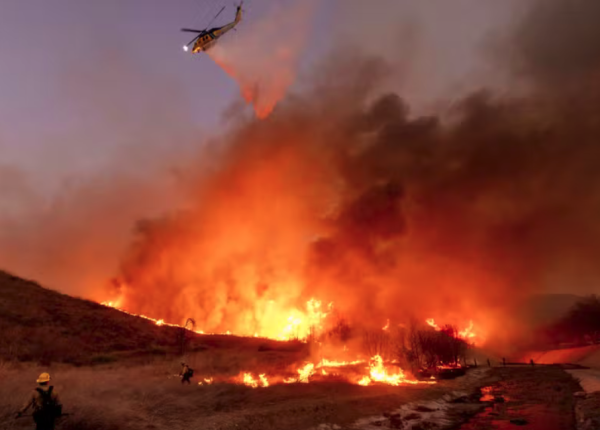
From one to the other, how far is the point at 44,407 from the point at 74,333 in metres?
42.5

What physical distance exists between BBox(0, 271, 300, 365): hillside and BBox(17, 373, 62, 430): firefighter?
28.1 metres

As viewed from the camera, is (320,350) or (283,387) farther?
(320,350)

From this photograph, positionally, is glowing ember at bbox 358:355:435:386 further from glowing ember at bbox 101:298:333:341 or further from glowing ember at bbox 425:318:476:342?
glowing ember at bbox 425:318:476:342

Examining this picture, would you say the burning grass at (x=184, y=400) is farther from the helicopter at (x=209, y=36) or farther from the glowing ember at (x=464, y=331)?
the glowing ember at (x=464, y=331)

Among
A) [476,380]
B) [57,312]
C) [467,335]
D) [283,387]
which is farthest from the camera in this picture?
[467,335]

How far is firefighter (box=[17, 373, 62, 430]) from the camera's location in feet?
49.6

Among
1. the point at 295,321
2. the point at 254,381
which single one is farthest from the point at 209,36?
the point at 295,321

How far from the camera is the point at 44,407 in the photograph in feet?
49.9

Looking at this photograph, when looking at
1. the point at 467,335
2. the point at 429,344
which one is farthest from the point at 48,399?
the point at 467,335

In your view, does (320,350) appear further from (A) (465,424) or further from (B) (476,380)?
(A) (465,424)

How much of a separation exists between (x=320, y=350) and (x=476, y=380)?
2827 centimetres

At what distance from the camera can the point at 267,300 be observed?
96.2m

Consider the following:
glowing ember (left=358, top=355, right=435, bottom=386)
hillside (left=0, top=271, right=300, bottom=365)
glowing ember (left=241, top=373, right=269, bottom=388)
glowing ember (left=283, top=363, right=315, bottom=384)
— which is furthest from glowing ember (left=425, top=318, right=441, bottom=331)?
glowing ember (left=241, top=373, right=269, bottom=388)

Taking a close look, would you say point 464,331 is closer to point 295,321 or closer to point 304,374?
point 295,321
